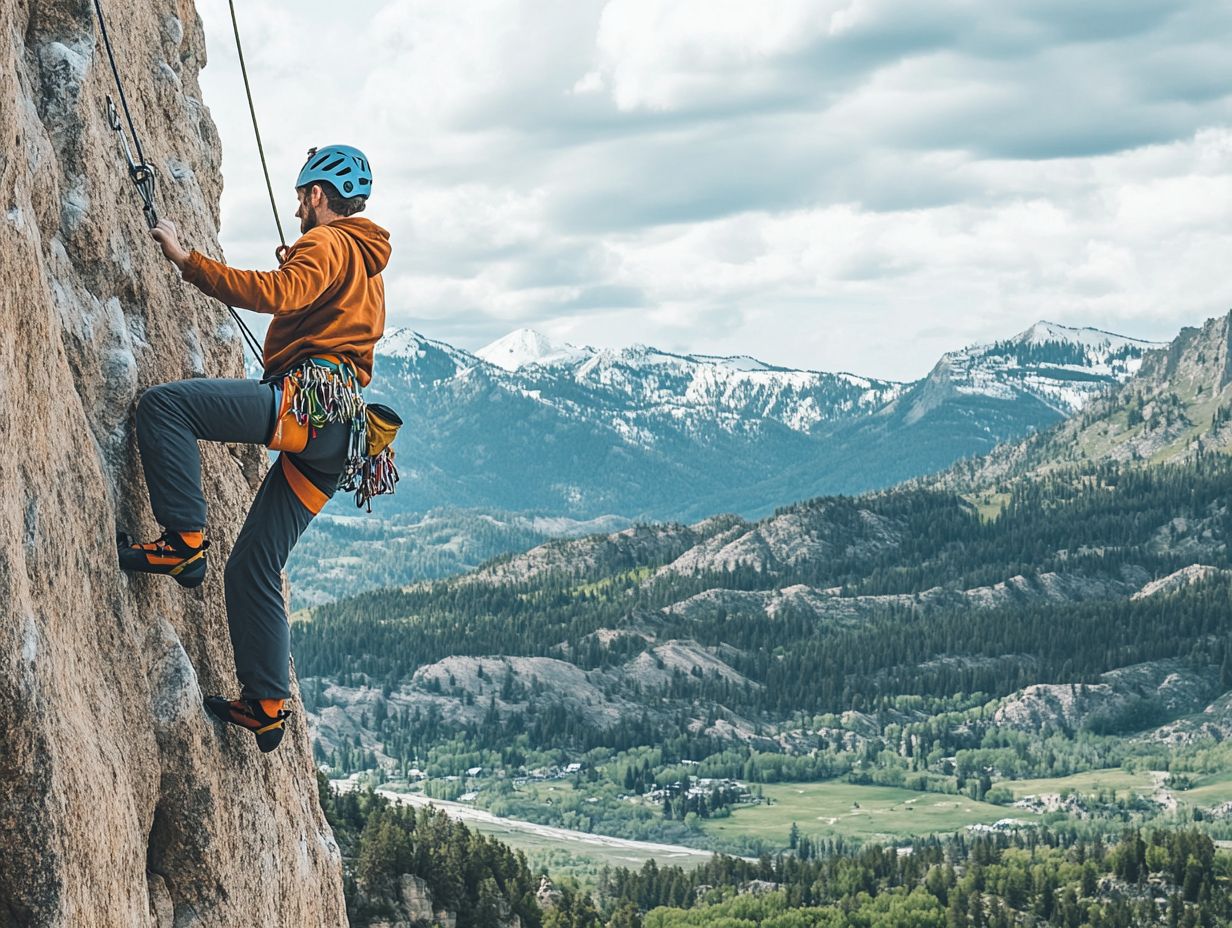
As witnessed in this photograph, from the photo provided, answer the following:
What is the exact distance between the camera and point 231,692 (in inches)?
556

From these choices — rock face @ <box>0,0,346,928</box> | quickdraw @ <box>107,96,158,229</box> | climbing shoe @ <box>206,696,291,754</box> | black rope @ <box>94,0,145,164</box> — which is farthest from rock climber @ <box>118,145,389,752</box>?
black rope @ <box>94,0,145,164</box>

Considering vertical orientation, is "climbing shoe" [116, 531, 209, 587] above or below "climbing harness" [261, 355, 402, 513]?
below

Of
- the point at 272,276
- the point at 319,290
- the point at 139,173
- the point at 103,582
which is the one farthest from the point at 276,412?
the point at 139,173

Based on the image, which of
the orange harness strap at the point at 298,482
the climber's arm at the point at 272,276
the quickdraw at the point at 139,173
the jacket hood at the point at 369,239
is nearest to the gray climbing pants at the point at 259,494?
the orange harness strap at the point at 298,482

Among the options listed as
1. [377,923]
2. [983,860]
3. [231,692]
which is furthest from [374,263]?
[983,860]

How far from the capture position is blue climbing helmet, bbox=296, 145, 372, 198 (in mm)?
14148

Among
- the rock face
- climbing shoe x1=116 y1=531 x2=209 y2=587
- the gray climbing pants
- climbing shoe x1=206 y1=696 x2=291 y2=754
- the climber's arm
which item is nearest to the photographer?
the rock face

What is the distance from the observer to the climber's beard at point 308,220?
14.3 metres

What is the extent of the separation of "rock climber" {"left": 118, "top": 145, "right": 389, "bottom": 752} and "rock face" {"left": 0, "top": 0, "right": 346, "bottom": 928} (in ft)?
1.12

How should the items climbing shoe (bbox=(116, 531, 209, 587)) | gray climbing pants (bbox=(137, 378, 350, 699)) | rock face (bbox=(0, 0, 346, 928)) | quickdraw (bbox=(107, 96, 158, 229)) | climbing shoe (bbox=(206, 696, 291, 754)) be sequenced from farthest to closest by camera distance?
quickdraw (bbox=(107, 96, 158, 229)) → climbing shoe (bbox=(206, 696, 291, 754)) → gray climbing pants (bbox=(137, 378, 350, 699)) → climbing shoe (bbox=(116, 531, 209, 587)) → rock face (bbox=(0, 0, 346, 928))

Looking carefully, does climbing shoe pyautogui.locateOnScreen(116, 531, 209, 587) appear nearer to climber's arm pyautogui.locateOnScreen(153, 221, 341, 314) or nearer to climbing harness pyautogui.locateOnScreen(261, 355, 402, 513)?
climbing harness pyautogui.locateOnScreen(261, 355, 402, 513)

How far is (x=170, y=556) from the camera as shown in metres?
12.5

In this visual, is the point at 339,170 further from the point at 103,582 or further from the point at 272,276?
the point at 103,582

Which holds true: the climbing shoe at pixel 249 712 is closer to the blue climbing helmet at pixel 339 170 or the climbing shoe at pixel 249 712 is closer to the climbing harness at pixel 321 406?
the climbing harness at pixel 321 406
